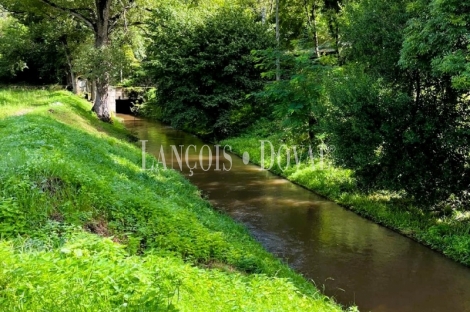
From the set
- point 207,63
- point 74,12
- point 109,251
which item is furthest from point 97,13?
point 109,251

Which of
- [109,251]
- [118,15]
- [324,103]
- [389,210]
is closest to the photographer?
[109,251]

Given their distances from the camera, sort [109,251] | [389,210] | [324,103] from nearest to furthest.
Answer: [109,251] < [389,210] < [324,103]

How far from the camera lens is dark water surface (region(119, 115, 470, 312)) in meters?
7.61

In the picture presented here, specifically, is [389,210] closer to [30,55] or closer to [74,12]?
[74,12]

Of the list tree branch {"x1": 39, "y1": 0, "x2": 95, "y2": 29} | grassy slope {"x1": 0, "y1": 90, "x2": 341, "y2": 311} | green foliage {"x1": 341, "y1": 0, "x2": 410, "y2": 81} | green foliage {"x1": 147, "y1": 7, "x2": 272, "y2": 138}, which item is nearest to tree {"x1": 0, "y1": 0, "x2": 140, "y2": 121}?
tree branch {"x1": 39, "y1": 0, "x2": 95, "y2": 29}

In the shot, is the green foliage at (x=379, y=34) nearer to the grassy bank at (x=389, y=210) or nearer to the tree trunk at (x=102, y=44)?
the grassy bank at (x=389, y=210)

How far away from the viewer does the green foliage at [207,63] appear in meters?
22.3

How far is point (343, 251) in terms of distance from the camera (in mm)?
9508

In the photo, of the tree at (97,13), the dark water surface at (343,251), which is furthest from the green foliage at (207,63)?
the dark water surface at (343,251)

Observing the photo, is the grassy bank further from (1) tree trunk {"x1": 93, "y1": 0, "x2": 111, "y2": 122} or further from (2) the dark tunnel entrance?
(2) the dark tunnel entrance

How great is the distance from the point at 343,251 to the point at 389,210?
277cm

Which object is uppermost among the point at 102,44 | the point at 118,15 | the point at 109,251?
the point at 118,15

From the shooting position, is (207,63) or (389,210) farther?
(207,63)

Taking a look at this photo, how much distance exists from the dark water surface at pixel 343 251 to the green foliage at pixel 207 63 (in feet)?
26.8
